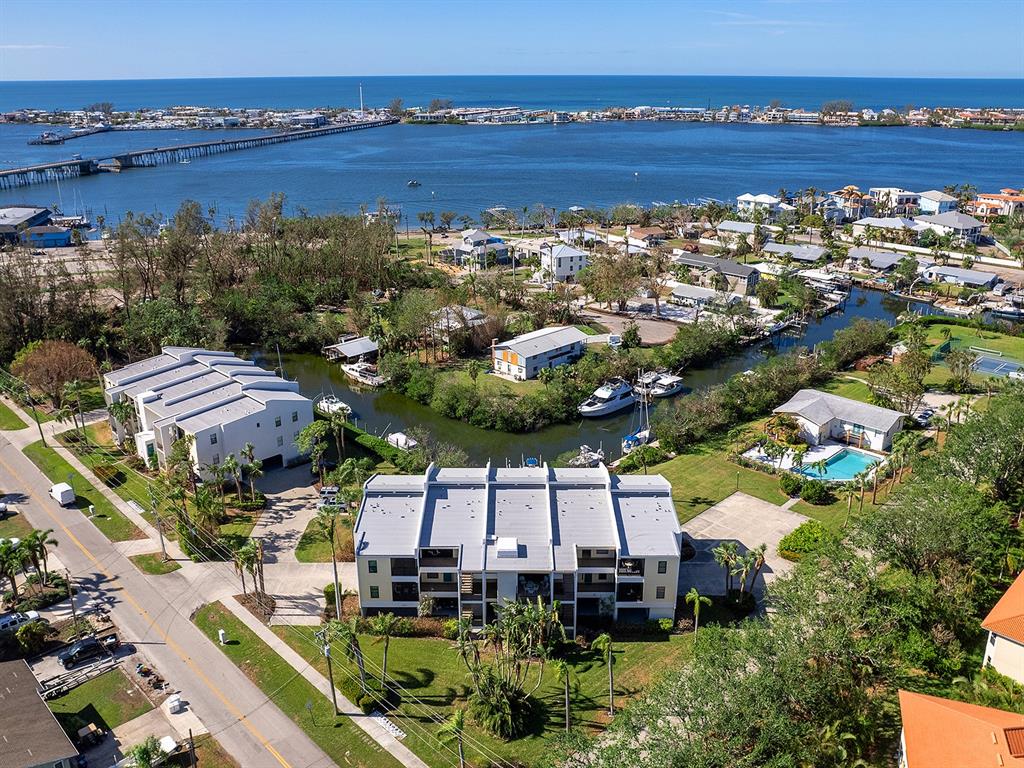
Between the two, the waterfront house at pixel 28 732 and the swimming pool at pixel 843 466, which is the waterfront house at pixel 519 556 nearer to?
the waterfront house at pixel 28 732

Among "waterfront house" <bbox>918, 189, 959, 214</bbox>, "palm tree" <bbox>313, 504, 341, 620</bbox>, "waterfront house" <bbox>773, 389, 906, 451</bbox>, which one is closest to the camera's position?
"palm tree" <bbox>313, 504, 341, 620</bbox>

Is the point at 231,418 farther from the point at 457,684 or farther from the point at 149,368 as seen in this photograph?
the point at 457,684

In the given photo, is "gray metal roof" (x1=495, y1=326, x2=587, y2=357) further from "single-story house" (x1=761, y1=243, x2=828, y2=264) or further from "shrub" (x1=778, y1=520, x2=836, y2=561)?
"single-story house" (x1=761, y1=243, x2=828, y2=264)

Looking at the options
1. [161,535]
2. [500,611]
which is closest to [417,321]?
[161,535]

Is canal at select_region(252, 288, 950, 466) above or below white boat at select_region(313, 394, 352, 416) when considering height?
below

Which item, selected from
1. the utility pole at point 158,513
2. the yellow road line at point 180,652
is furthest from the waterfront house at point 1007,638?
the utility pole at point 158,513

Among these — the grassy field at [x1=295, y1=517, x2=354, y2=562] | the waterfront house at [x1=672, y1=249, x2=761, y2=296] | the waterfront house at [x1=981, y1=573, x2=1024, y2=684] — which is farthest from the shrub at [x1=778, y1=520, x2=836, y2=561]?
the waterfront house at [x1=672, y1=249, x2=761, y2=296]
